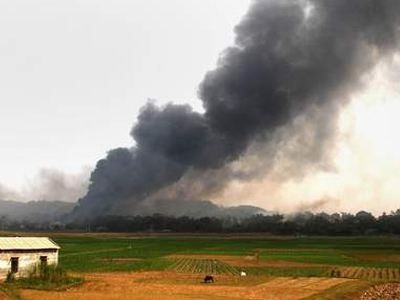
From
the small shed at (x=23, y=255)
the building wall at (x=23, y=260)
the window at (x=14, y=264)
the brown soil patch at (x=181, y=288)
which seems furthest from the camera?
the window at (x=14, y=264)

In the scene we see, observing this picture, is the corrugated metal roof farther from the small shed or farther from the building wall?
the building wall

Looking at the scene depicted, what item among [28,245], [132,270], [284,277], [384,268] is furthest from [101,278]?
[384,268]

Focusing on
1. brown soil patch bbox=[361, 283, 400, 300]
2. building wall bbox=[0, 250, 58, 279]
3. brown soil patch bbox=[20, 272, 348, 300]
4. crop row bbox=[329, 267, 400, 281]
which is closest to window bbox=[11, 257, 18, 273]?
building wall bbox=[0, 250, 58, 279]

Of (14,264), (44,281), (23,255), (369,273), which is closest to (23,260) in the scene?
(23,255)

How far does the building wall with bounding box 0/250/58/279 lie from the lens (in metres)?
62.2

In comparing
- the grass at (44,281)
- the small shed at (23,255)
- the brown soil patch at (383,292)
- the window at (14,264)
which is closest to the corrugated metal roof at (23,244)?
the small shed at (23,255)

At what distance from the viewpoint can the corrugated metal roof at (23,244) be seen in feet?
208

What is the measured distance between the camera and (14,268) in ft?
208

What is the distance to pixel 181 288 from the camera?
58281 millimetres

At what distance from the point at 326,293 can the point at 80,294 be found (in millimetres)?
21330

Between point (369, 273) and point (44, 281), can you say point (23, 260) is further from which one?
point (369, 273)

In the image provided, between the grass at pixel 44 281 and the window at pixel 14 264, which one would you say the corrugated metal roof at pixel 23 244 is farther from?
the grass at pixel 44 281

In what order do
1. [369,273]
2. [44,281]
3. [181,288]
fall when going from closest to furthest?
[44,281], [181,288], [369,273]

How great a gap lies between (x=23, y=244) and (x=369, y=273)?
4422 cm
